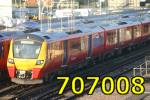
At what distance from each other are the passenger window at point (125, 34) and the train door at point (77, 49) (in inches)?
299

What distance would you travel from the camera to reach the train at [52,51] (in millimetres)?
22531

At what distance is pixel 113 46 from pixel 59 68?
32.6 feet

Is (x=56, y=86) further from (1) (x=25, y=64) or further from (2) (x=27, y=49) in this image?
(2) (x=27, y=49)

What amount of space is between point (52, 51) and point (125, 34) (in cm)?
1372

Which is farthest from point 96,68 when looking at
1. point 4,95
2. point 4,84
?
point 4,95

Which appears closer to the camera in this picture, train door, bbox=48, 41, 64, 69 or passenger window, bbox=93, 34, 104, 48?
train door, bbox=48, 41, 64, 69

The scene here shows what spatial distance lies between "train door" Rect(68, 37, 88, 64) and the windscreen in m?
3.01

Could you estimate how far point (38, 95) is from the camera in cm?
2131

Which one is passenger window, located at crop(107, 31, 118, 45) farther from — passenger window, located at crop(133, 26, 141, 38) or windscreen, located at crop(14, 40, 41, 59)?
windscreen, located at crop(14, 40, 41, 59)

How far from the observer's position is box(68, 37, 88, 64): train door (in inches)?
1005

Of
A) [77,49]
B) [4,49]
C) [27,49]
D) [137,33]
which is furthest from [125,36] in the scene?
[27,49]

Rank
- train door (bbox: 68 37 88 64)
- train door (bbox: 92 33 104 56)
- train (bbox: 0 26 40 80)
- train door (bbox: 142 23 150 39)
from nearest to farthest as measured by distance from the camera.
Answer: train (bbox: 0 26 40 80), train door (bbox: 68 37 88 64), train door (bbox: 92 33 104 56), train door (bbox: 142 23 150 39)

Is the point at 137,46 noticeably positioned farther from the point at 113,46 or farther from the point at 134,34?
the point at 113,46

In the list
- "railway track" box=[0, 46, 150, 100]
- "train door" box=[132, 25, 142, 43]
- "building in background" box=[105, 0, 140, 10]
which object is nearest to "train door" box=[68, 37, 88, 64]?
"railway track" box=[0, 46, 150, 100]
